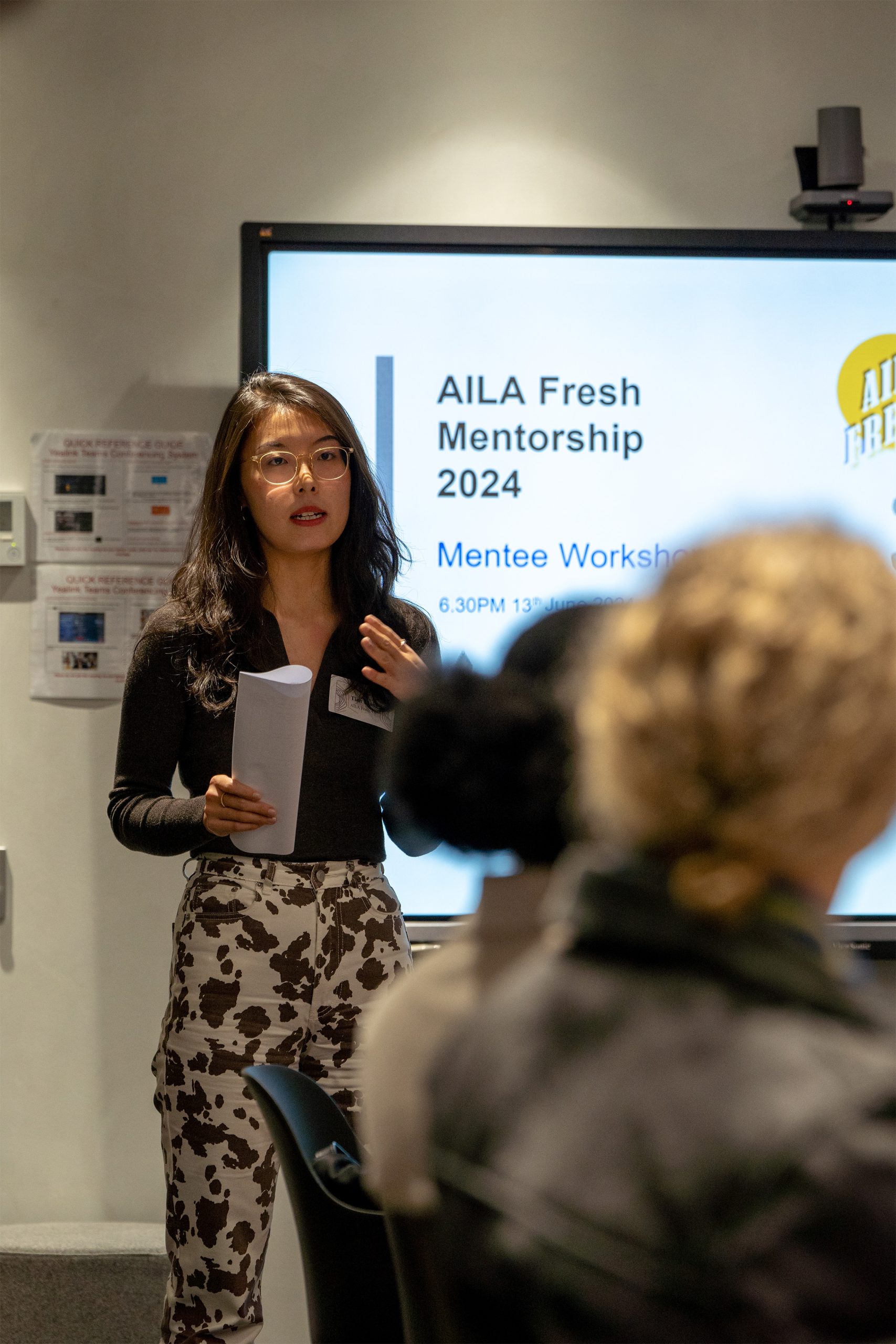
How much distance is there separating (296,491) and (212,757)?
47 cm

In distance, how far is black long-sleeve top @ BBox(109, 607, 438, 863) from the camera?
2.10m

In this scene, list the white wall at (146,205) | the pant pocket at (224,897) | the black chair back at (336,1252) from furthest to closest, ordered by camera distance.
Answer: the white wall at (146,205) → the pant pocket at (224,897) → the black chair back at (336,1252)

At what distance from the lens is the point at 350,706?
2152mm

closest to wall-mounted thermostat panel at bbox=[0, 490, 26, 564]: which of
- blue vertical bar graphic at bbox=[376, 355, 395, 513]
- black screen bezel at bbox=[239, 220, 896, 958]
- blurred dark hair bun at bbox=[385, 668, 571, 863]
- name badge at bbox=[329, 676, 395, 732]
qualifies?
black screen bezel at bbox=[239, 220, 896, 958]

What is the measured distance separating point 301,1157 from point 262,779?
65 centimetres

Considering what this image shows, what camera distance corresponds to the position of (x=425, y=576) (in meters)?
2.96

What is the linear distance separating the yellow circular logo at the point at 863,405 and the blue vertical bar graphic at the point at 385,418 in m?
1.05

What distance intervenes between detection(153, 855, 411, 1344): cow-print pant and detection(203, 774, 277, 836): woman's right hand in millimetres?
142

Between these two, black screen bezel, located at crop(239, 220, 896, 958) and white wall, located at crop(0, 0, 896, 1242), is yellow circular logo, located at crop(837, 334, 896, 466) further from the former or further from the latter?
white wall, located at crop(0, 0, 896, 1242)

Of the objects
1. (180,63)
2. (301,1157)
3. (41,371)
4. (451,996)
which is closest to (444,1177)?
(451,996)

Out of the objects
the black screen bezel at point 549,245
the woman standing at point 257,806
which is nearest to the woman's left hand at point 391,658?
the woman standing at point 257,806

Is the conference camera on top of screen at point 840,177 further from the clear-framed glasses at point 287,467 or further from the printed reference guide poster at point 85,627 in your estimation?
the printed reference guide poster at point 85,627

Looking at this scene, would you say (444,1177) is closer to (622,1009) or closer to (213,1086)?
(622,1009)

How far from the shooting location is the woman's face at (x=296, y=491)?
2188 mm
